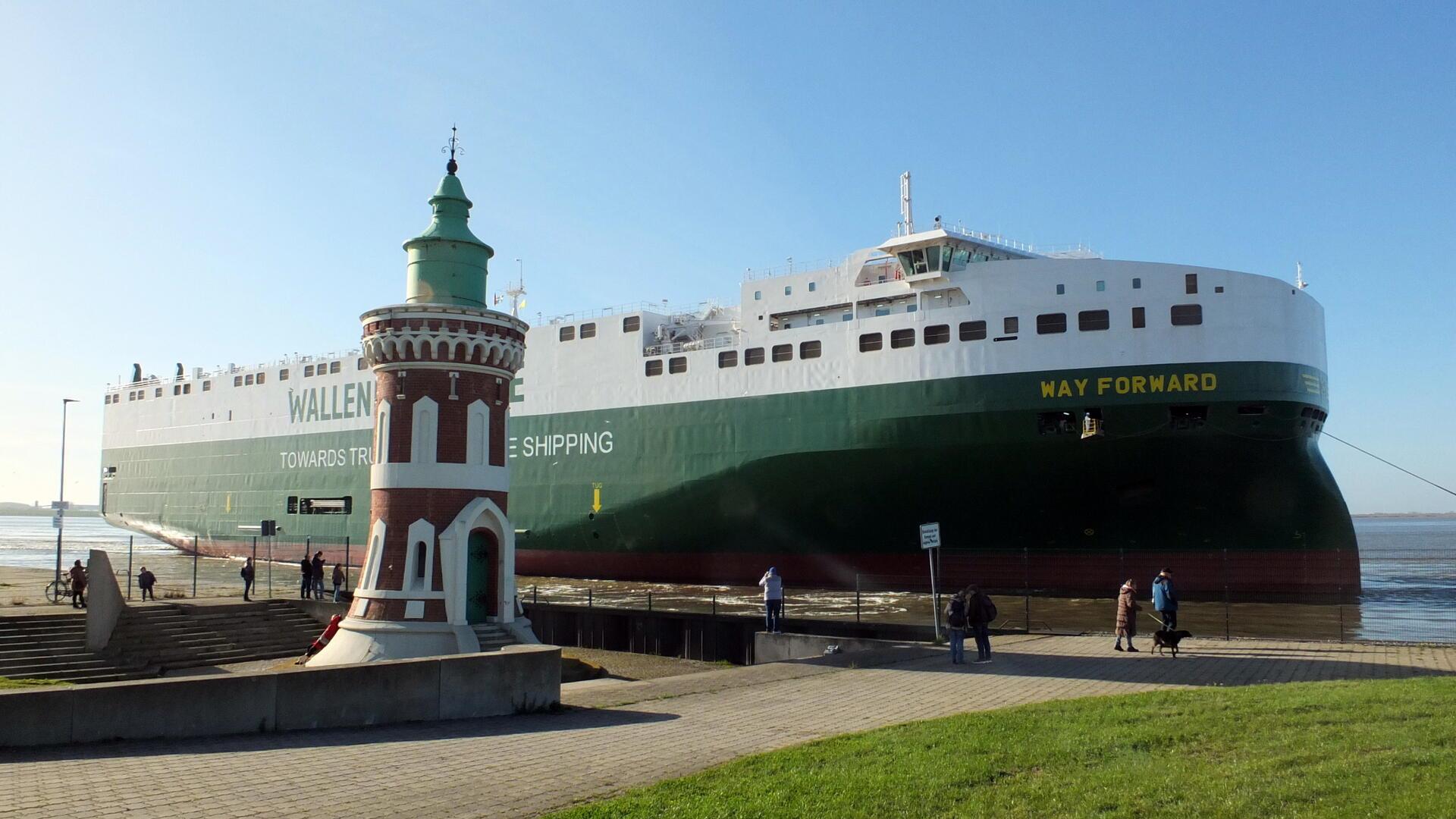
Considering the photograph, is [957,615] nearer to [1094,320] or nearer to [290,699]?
[290,699]

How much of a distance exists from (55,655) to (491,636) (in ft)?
26.6

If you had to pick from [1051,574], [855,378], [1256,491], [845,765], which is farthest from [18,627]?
[1256,491]

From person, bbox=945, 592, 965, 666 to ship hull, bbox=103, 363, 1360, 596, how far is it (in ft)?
35.9

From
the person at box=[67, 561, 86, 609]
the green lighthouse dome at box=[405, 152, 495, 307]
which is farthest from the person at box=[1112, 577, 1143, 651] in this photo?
the person at box=[67, 561, 86, 609]

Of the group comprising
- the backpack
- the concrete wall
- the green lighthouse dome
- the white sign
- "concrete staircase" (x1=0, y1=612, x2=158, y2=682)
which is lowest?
"concrete staircase" (x1=0, y1=612, x2=158, y2=682)

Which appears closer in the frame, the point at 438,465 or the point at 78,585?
the point at 438,465

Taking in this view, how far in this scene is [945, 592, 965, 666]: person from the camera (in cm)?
1469

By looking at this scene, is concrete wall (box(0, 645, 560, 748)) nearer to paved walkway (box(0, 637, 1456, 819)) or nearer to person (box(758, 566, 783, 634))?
paved walkway (box(0, 637, 1456, 819))

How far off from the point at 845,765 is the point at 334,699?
596cm

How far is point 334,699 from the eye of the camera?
418 inches

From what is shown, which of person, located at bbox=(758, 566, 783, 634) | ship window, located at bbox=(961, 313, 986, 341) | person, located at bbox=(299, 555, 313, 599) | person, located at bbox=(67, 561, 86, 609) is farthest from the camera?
ship window, located at bbox=(961, 313, 986, 341)

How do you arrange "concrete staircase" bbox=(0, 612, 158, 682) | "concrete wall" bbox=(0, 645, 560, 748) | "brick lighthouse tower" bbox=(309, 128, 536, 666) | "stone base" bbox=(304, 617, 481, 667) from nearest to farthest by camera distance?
"concrete wall" bbox=(0, 645, 560, 748) < "stone base" bbox=(304, 617, 481, 667) < "brick lighthouse tower" bbox=(309, 128, 536, 666) < "concrete staircase" bbox=(0, 612, 158, 682)

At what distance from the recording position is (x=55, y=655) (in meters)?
17.9

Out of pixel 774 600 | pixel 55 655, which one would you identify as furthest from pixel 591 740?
pixel 55 655
